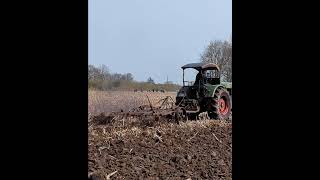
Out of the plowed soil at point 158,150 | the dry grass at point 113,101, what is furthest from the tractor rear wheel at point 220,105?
the plowed soil at point 158,150

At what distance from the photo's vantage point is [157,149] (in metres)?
7.95

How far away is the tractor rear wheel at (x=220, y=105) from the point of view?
498 inches

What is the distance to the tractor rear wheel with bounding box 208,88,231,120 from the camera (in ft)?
41.5

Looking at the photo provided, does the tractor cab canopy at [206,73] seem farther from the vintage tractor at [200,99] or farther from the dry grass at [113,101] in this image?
the dry grass at [113,101]

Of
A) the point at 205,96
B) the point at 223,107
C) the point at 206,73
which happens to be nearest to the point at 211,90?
the point at 205,96

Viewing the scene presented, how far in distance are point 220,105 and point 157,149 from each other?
5.80 meters

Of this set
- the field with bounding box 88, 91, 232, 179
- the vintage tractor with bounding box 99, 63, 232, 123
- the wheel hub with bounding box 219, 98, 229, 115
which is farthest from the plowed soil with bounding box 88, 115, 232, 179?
the wheel hub with bounding box 219, 98, 229, 115

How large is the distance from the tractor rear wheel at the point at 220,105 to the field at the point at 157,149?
1080 millimetres

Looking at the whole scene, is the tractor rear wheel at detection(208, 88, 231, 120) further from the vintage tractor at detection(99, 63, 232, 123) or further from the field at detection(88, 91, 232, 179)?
the field at detection(88, 91, 232, 179)
